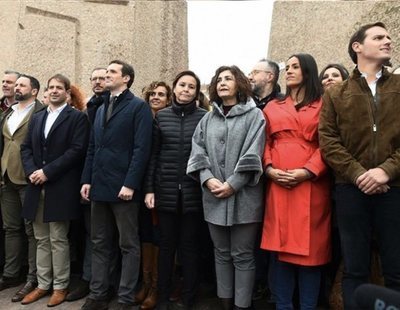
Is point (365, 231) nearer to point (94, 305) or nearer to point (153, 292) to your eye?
point (153, 292)

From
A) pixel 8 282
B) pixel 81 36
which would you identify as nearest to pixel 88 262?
pixel 8 282

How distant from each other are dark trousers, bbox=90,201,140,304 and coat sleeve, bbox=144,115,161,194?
0.55 ft

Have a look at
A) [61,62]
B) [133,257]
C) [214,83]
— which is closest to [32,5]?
[61,62]

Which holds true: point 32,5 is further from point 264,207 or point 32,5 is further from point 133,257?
point 264,207

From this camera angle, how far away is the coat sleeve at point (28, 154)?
10.7ft

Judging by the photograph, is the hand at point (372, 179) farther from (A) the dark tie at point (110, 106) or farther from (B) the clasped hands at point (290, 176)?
(A) the dark tie at point (110, 106)

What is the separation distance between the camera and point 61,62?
16.1 feet

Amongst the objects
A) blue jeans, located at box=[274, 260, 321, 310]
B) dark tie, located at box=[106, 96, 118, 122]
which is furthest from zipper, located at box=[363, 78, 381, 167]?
dark tie, located at box=[106, 96, 118, 122]

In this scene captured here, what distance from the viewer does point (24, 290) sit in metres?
3.33

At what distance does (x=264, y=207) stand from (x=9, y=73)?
285 centimetres

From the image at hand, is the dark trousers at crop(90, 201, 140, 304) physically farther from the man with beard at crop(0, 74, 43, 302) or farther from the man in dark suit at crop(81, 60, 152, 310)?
the man with beard at crop(0, 74, 43, 302)

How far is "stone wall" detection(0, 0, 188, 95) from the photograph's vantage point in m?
4.88

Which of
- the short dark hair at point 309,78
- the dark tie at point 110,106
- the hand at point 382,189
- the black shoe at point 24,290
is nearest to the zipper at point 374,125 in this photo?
the hand at point 382,189

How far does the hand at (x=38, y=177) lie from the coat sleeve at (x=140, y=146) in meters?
0.74
